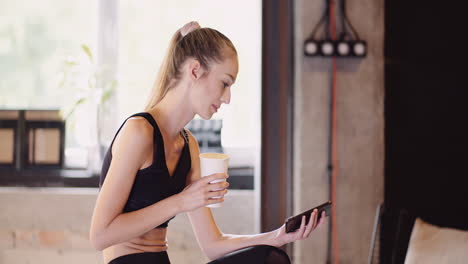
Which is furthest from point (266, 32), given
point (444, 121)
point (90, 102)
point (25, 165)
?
point (25, 165)

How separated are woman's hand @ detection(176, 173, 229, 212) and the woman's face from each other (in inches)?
9.9

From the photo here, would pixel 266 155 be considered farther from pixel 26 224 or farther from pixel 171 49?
pixel 26 224

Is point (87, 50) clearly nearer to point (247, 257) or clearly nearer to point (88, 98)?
point (88, 98)

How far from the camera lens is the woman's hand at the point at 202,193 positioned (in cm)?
115

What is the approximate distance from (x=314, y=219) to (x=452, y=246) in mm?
424

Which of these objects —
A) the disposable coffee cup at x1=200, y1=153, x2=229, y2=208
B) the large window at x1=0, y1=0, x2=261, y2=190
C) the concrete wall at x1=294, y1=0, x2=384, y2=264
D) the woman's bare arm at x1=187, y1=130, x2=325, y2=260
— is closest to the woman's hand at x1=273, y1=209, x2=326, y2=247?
the woman's bare arm at x1=187, y1=130, x2=325, y2=260

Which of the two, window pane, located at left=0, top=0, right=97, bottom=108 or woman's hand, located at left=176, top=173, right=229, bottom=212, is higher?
window pane, located at left=0, top=0, right=97, bottom=108

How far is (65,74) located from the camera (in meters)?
3.03

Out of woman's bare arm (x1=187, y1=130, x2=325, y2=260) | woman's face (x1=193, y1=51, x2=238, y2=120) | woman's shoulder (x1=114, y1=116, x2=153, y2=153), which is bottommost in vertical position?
woman's bare arm (x1=187, y1=130, x2=325, y2=260)

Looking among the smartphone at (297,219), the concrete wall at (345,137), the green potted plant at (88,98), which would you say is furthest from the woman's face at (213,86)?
the green potted plant at (88,98)

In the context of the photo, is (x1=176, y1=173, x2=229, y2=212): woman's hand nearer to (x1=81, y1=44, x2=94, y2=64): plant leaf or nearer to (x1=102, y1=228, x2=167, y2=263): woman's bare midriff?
(x1=102, y1=228, x2=167, y2=263): woman's bare midriff

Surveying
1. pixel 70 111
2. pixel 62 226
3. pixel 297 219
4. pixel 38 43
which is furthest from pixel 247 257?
pixel 38 43

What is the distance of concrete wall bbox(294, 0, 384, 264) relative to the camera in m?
Result: 2.49

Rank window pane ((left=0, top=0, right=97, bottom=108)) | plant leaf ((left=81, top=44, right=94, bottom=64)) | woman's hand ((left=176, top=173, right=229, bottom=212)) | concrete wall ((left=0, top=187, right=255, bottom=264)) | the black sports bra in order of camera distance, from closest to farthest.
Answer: woman's hand ((left=176, top=173, right=229, bottom=212)) < the black sports bra < concrete wall ((left=0, top=187, right=255, bottom=264)) < plant leaf ((left=81, top=44, right=94, bottom=64)) < window pane ((left=0, top=0, right=97, bottom=108))
